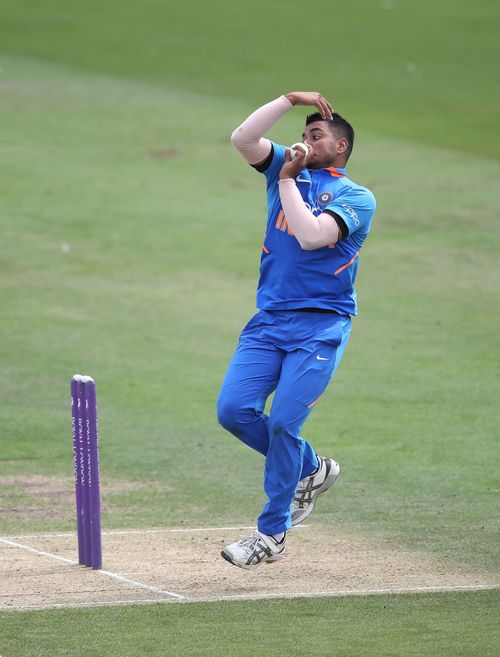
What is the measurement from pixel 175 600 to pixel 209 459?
415cm

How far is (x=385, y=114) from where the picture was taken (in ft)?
101

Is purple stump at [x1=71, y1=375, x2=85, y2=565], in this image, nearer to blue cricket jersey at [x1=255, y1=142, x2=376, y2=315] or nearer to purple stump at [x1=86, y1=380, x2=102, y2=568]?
Answer: purple stump at [x1=86, y1=380, x2=102, y2=568]

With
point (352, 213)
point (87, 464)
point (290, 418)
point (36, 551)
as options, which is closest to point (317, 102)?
point (352, 213)

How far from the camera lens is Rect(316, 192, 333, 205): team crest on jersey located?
832cm

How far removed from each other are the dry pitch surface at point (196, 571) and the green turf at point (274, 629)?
0.29 metres

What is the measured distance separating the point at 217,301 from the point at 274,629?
11.5 m

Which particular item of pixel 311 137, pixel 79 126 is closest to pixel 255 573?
pixel 311 137

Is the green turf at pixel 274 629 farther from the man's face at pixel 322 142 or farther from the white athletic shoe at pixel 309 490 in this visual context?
the man's face at pixel 322 142

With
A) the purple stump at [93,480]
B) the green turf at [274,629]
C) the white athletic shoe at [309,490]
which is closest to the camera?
the green turf at [274,629]

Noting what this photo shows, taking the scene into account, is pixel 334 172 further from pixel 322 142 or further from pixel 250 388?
pixel 250 388

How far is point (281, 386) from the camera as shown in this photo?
822cm

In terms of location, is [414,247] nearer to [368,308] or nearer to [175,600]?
[368,308]

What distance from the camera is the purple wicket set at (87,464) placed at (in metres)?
8.46

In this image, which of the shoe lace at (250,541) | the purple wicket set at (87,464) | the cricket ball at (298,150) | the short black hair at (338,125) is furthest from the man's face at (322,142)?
the shoe lace at (250,541)
